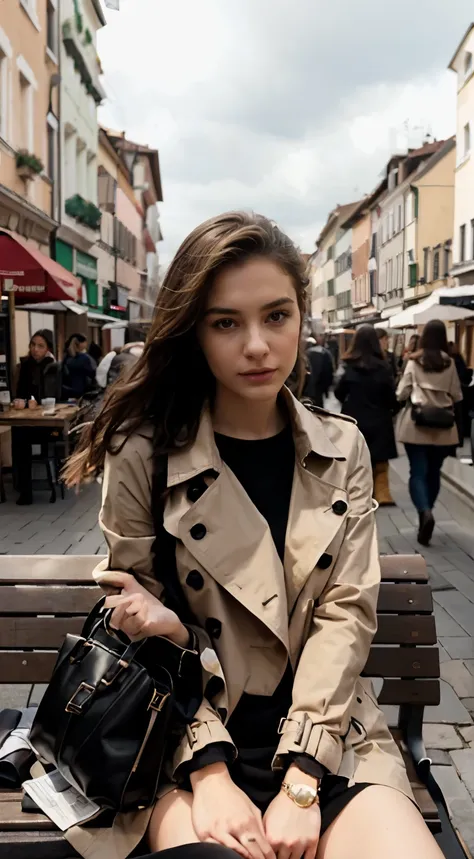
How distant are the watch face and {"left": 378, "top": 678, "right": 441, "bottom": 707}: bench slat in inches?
30.2

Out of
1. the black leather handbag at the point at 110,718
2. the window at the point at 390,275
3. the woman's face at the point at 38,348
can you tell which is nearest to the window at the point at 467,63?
the window at the point at 390,275

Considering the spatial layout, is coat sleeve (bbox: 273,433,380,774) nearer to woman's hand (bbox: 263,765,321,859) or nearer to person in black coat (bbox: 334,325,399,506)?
woman's hand (bbox: 263,765,321,859)

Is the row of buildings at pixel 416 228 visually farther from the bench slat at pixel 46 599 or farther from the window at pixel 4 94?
the bench slat at pixel 46 599

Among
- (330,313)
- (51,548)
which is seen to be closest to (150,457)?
(51,548)

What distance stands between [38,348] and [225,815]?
967cm

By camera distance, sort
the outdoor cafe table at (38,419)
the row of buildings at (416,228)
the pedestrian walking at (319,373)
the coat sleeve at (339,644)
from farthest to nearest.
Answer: the row of buildings at (416,228), the pedestrian walking at (319,373), the outdoor cafe table at (38,419), the coat sleeve at (339,644)

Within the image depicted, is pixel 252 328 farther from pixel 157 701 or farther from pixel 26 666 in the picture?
pixel 26 666

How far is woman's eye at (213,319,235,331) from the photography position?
7.32 feet

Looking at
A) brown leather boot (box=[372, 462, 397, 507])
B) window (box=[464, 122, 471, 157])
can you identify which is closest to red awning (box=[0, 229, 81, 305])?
brown leather boot (box=[372, 462, 397, 507])

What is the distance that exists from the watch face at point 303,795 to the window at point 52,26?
22.4m

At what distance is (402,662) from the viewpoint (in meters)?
2.68

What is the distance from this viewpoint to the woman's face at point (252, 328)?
2197 mm

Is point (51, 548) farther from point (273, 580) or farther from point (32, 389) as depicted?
point (273, 580)

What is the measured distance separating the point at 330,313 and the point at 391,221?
45.2 metres
